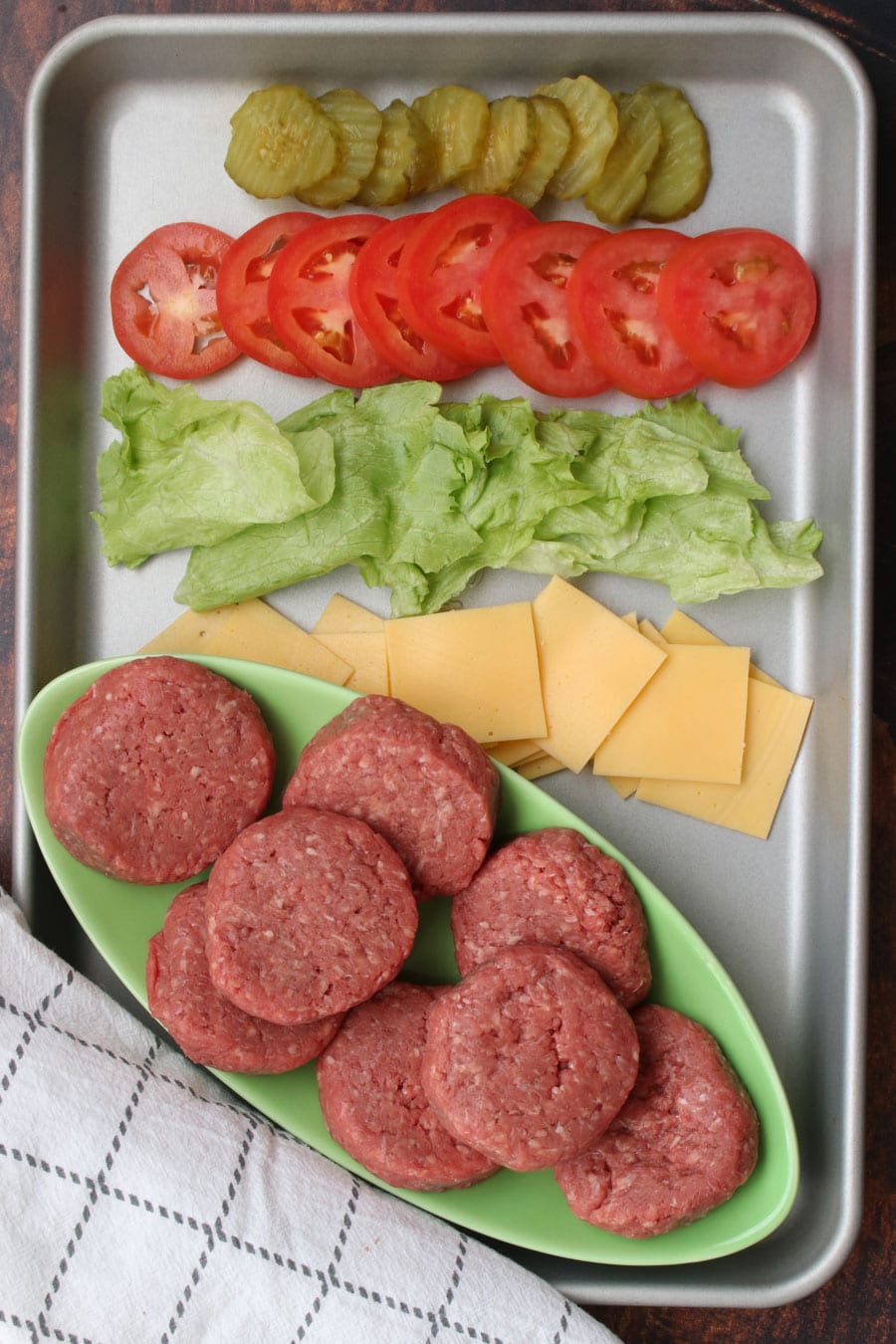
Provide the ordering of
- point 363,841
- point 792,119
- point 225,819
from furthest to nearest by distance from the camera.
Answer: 1. point 792,119
2. point 225,819
3. point 363,841

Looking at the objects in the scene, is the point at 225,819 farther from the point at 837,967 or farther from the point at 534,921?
A: the point at 837,967

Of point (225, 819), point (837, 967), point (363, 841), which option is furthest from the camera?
point (837, 967)

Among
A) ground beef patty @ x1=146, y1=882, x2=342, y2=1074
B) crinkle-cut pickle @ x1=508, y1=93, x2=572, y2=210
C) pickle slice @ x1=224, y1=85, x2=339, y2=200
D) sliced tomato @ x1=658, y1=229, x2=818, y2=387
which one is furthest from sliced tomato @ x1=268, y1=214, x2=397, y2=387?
ground beef patty @ x1=146, y1=882, x2=342, y2=1074

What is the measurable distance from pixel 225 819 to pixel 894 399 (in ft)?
6.03

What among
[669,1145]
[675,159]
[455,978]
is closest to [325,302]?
[675,159]

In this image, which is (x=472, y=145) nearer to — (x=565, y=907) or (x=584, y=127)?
(x=584, y=127)

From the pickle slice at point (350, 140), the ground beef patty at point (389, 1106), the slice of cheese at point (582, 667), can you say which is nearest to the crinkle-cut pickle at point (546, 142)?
the pickle slice at point (350, 140)

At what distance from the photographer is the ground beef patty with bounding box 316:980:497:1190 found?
2.23 meters

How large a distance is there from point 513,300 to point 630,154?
467mm

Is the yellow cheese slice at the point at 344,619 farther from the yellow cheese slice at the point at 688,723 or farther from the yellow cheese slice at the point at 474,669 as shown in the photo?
the yellow cheese slice at the point at 688,723

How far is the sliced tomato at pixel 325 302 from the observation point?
2562 mm

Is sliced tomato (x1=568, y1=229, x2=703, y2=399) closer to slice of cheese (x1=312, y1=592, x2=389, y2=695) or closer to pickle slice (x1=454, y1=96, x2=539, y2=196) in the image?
pickle slice (x1=454, y1=96, x2=539, y2=196)

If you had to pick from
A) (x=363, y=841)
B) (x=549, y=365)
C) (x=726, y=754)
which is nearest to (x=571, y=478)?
(x=549, y=365)

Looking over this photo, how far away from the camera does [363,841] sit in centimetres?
220
